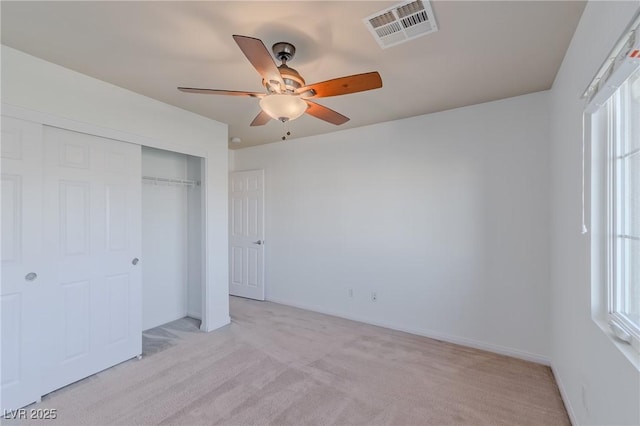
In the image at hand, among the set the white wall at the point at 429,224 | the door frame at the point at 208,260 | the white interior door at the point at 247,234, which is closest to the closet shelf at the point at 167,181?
the door frame at the point at 208,260

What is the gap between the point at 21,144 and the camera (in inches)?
84.0

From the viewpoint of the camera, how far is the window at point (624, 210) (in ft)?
4.20

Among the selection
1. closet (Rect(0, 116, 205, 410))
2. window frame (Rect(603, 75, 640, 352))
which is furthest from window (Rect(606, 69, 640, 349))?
closet (Rect(0, 116, 205, 410))

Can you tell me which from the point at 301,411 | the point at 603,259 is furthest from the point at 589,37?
the point at 301,411

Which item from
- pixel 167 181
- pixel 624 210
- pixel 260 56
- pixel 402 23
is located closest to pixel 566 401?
pixel 624 210

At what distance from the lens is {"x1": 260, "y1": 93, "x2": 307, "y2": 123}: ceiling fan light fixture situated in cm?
178

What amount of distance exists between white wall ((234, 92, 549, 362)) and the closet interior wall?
121 centimetres

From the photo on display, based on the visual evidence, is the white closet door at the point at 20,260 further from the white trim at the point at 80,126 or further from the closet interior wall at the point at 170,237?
the closet interior wall at the point at 170,237

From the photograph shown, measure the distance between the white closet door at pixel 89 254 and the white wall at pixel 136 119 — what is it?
18 centimetres

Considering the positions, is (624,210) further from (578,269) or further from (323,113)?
(323,113)

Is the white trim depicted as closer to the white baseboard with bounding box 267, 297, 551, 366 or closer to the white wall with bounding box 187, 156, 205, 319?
the white wall with bounding box 187, 156, 205, 319

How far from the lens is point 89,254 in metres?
2.56

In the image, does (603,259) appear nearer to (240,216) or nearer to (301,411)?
(301,411)

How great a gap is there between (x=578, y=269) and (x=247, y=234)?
4176 millimetres
